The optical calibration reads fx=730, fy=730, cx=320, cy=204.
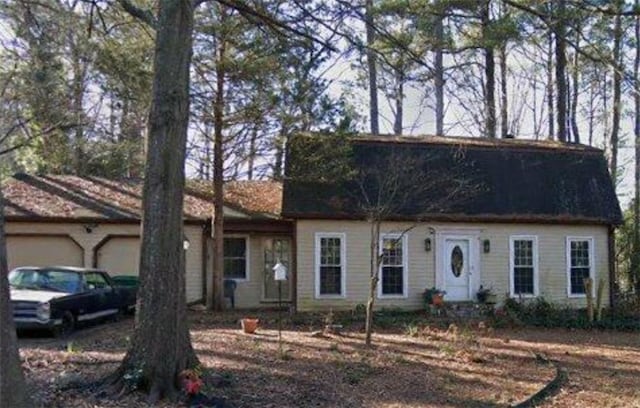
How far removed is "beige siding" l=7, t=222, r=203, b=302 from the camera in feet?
71.6

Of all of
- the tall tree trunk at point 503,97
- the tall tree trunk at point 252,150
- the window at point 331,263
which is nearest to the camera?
the tall tree trunk at point 252,150

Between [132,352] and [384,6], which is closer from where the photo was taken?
[132,352]

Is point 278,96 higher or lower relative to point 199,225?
higher

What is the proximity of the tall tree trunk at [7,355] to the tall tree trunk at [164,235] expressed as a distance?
74.8 inches

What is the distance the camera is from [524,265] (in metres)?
21.6

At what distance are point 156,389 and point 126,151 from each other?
51.0 feet

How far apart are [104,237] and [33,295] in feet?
22.3

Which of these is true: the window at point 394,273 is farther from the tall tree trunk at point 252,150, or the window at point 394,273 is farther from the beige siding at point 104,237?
the beige siding at point 104,237

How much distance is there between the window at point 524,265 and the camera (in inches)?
847

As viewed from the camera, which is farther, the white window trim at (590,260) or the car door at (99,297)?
the white window trim at (590,260)

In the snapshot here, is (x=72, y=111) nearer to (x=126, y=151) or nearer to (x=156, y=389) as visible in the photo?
(x=126, y=151)

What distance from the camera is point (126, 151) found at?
22922 millimetres

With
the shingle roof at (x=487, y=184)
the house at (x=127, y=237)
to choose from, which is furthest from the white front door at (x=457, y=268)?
the house at (x=127, y=237)

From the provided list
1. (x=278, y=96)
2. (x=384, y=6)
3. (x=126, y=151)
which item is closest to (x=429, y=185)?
(x=278, y=96)
